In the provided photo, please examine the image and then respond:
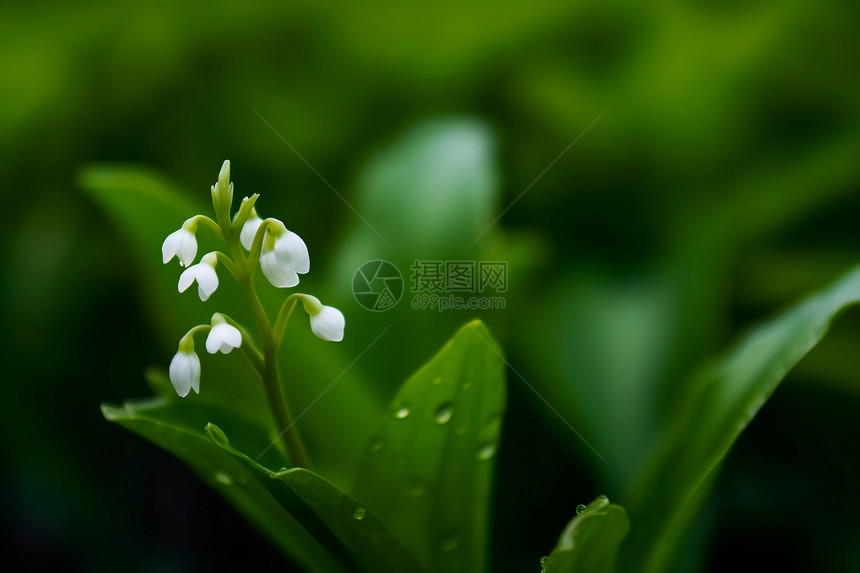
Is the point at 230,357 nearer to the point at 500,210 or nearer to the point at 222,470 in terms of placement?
the point at 222,470

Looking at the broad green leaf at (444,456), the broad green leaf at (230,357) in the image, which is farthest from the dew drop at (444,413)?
the broad green leaf at (230,357)

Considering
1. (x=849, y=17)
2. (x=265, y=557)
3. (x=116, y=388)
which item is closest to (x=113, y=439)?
(x=116, y=388)

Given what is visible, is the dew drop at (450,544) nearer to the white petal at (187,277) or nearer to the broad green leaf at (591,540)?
the broad green leaf at (591,540)

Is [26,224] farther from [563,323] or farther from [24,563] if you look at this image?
[563,323]

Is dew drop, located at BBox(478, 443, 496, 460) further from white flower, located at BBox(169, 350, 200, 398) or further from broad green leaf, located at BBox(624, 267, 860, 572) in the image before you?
white flower, located at BBox(169, 350, 200, 398)

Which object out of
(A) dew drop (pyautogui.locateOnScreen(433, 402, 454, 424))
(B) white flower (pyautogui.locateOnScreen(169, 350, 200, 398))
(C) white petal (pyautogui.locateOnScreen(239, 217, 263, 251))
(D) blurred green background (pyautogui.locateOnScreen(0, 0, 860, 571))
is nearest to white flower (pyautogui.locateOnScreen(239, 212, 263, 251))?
(C) white petal (pyautogui.locateOnScreen(239, 217, 263, 251))
